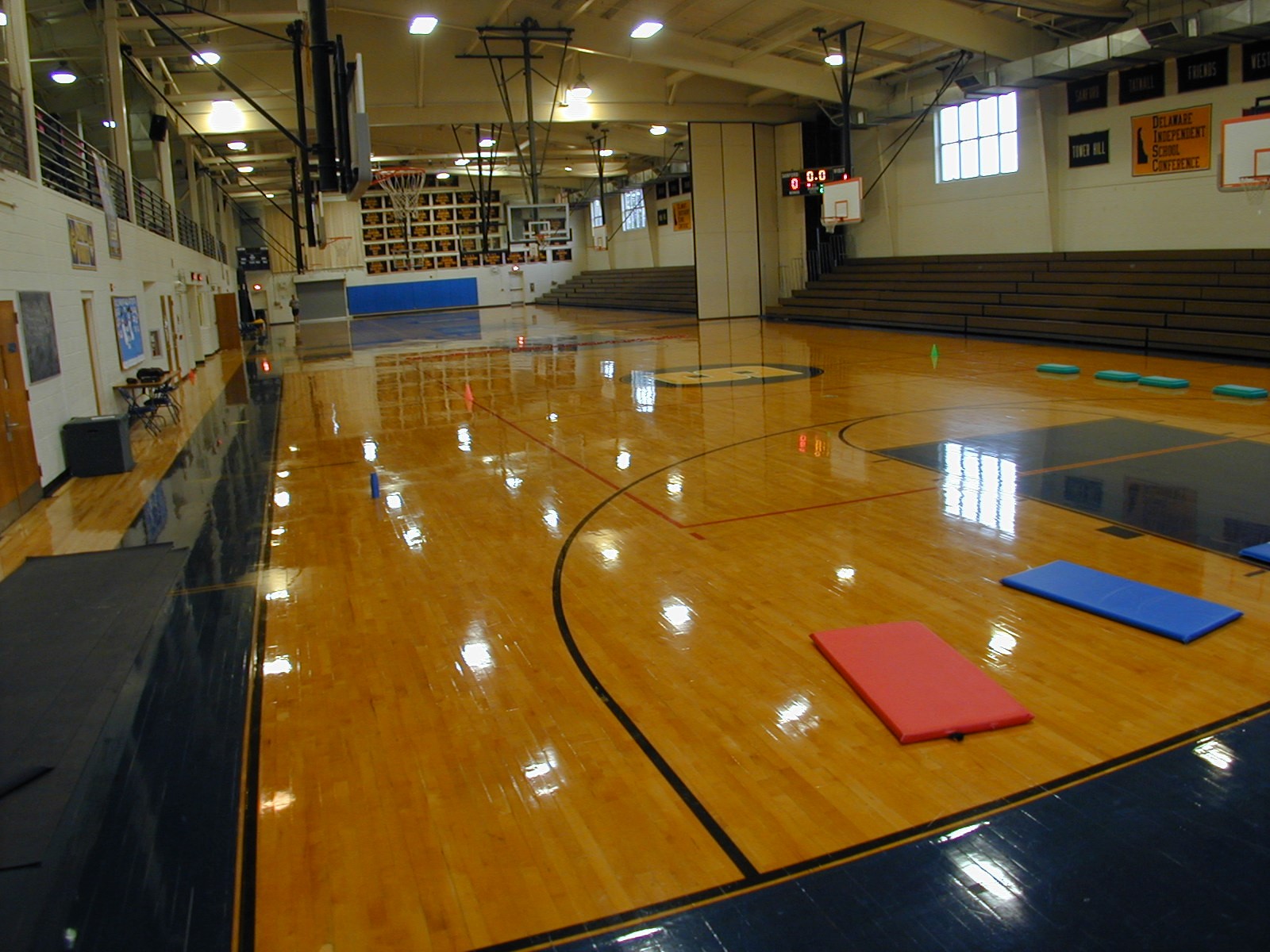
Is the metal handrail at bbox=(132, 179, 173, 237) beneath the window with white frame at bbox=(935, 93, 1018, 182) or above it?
beneath

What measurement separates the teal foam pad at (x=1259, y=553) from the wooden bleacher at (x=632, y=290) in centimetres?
2248

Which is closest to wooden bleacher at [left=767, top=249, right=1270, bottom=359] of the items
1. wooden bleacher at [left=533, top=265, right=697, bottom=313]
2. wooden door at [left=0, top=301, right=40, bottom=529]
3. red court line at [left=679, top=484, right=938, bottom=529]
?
wooden bleacher at [left=533, top=265, right=697, bottom=313]

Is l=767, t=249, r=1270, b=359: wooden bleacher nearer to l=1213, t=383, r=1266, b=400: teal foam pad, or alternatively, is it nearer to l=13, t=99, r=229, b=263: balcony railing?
l=1213, t=383, r=1266, b=400: teal foam pad

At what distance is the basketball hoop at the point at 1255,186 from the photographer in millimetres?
12305

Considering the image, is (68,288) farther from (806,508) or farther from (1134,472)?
(1134,472)

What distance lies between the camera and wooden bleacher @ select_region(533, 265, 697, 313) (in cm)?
3108

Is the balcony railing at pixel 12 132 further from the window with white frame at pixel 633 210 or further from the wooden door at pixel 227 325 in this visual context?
the window with white frame at pixel 633 210

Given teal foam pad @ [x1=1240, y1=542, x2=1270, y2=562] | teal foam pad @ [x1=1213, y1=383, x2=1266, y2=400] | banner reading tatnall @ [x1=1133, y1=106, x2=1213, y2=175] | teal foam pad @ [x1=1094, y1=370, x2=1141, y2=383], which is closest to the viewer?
teal foam pad @ [x1=1240, y1=542, x2=1270, y2=562]

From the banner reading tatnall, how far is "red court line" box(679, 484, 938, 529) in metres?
11.2

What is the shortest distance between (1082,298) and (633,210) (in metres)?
24.0

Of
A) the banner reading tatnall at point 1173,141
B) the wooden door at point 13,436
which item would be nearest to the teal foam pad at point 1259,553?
the wooden door at point 13,436

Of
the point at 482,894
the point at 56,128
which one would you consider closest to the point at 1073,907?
the point at 482,894

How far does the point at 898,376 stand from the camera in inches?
509

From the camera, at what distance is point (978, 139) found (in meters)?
19.3
